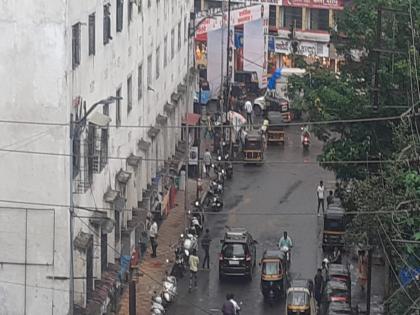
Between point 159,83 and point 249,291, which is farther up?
point 159,83

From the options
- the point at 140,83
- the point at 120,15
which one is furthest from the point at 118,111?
the point at 140,83

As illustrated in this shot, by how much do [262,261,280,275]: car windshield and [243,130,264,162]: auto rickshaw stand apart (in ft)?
55.7

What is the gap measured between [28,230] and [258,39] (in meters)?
36.3

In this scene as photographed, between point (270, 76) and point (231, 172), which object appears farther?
point (270, 76)

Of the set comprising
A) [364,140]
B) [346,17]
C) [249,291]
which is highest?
[346,17]

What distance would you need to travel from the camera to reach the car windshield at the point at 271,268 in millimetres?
40812

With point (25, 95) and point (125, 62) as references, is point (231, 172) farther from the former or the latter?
point (25, 95)

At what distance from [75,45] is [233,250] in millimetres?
10575

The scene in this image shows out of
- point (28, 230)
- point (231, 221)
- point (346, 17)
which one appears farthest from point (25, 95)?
point (231, 221)

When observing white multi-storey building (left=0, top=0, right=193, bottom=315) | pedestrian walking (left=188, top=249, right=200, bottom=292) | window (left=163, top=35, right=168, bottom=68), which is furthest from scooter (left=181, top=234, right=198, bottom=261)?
window (left=163, top=35, right=168, bottom=68)

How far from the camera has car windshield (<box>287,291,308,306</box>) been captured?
1499 inches

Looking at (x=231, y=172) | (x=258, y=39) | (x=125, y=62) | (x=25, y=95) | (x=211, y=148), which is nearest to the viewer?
(x=25, y=95)

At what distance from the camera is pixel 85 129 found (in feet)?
118

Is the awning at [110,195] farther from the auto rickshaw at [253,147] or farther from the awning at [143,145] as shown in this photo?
the auto rickshaw at [253,147]
